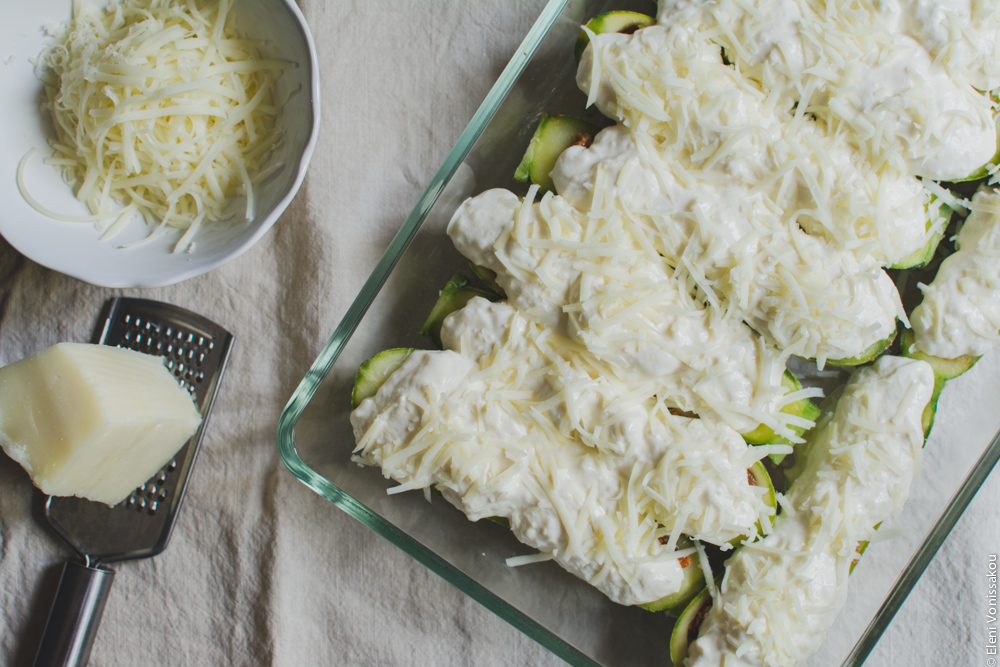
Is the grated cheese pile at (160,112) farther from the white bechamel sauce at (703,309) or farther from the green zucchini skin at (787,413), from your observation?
the green zucchini skin at (787,413)

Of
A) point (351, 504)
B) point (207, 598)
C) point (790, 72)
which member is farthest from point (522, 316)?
point (207, 598)

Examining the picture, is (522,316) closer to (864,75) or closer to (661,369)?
(661,369)

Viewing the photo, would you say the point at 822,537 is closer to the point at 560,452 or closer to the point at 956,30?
the point at 560,452

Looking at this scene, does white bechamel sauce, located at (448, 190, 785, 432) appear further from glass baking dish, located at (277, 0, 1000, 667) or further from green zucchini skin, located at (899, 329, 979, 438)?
green zucchini skin, located at (899, 329, 979, 438)

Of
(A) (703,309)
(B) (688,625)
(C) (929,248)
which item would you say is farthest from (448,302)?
(C) (929,248)

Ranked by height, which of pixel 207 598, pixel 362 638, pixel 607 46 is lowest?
pixel 207 598

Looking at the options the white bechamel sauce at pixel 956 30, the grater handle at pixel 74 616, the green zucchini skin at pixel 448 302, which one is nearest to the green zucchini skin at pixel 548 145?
the green zucchini skin at pixel 448 302
